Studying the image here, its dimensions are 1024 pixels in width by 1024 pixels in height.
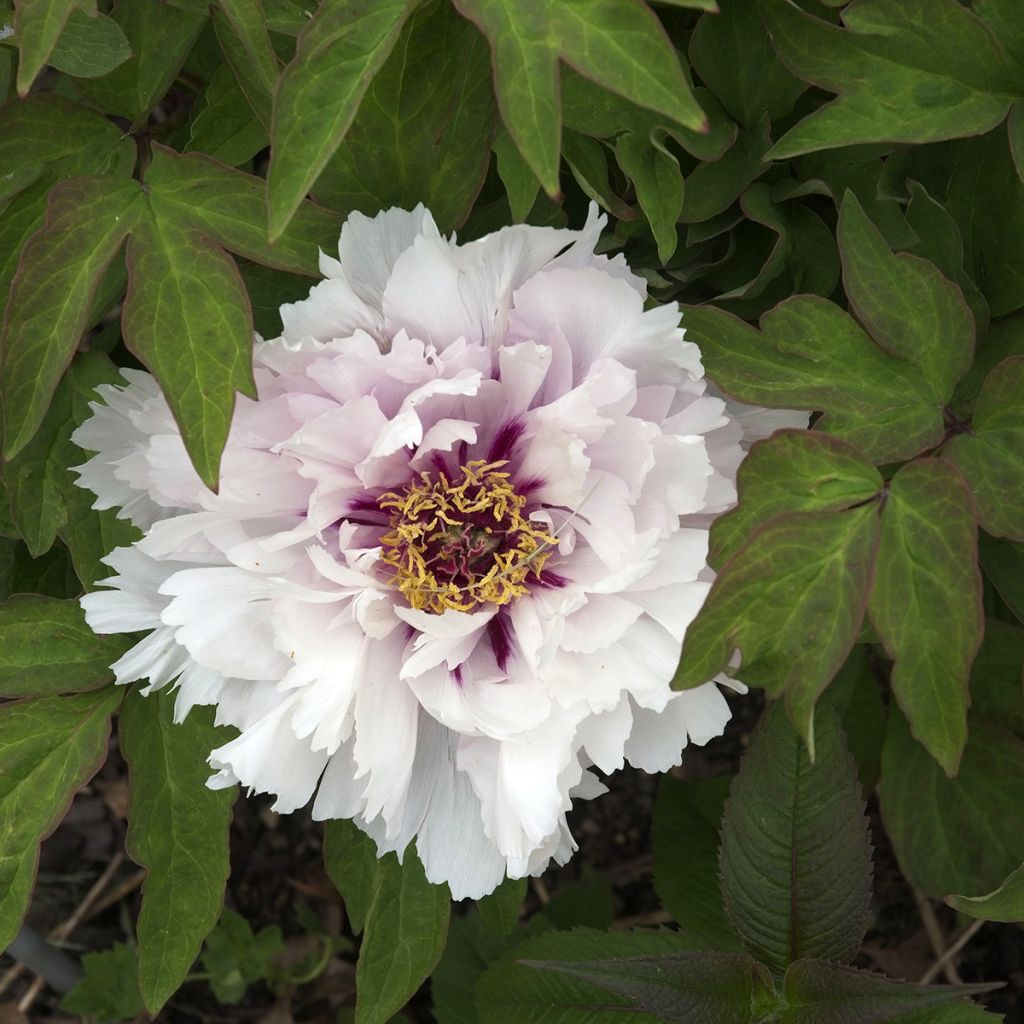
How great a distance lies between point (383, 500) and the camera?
3.24ft

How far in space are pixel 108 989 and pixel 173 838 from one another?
0.95 metres

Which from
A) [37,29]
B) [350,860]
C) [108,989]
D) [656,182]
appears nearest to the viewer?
[37,29]

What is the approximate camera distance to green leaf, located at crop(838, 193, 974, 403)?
876 mm

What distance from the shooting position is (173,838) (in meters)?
1.04

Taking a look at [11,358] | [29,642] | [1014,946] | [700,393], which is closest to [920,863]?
[1014,946]

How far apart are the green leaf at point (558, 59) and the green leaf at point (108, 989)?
154 cm

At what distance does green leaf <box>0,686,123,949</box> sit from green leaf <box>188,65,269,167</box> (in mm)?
482

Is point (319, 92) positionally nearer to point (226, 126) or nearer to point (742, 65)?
point (226, 126)

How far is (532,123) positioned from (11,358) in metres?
0.39

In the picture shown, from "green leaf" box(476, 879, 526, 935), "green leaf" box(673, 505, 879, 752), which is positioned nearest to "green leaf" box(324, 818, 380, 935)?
"green leaf" box(476, 879, 526, 935)

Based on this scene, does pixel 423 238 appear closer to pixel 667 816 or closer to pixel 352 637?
pixel 352 637

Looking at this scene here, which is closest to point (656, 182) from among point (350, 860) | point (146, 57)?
point (146, 57)

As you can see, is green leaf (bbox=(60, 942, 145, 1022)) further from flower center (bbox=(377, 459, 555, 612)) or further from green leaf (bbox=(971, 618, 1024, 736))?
green leaf (bbox=(971, 618, 1024, 736))

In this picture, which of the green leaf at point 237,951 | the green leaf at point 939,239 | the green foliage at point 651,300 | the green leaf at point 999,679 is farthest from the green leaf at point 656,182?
the green leaf at point 237,951
